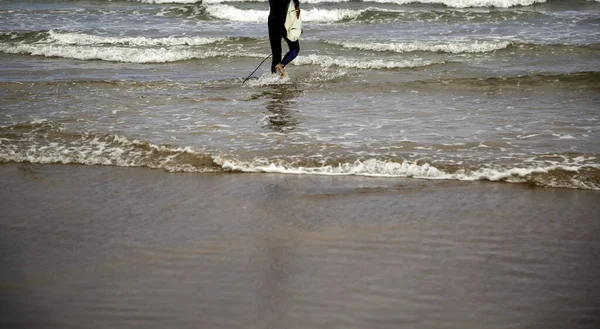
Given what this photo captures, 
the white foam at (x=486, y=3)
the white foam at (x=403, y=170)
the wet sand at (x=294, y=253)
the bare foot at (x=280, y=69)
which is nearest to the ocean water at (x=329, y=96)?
the white foam at (x=403, y=170)

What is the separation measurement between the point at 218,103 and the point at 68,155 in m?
2.94

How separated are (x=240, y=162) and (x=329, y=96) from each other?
3.74m

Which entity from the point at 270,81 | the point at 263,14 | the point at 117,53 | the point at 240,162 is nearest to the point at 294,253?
the point at 240,162

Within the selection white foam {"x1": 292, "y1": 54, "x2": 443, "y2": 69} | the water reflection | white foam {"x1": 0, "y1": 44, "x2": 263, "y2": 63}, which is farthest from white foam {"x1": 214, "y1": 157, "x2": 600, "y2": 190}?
white foam {"x1": 0, "y1": 44, "x2": 263, "y2": 63}

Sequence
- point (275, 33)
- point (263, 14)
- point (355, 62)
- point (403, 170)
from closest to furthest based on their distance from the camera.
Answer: point (403, 170), point (275, 33), point (355, 62), point (263, 14)

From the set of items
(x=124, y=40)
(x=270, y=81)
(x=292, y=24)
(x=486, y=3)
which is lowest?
(x=270, y=81)

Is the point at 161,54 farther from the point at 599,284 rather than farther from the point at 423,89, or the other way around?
the point at 599,284

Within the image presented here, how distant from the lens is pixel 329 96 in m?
10.3

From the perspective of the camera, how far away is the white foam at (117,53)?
563 inches

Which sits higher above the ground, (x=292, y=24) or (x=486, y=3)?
(x=292, y=24)

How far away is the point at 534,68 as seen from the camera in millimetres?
12172

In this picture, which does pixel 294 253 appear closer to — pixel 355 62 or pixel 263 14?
pixel 355 62

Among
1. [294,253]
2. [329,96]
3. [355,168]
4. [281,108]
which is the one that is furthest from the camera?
[329,96]

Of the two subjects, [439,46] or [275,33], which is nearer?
[275,33]
